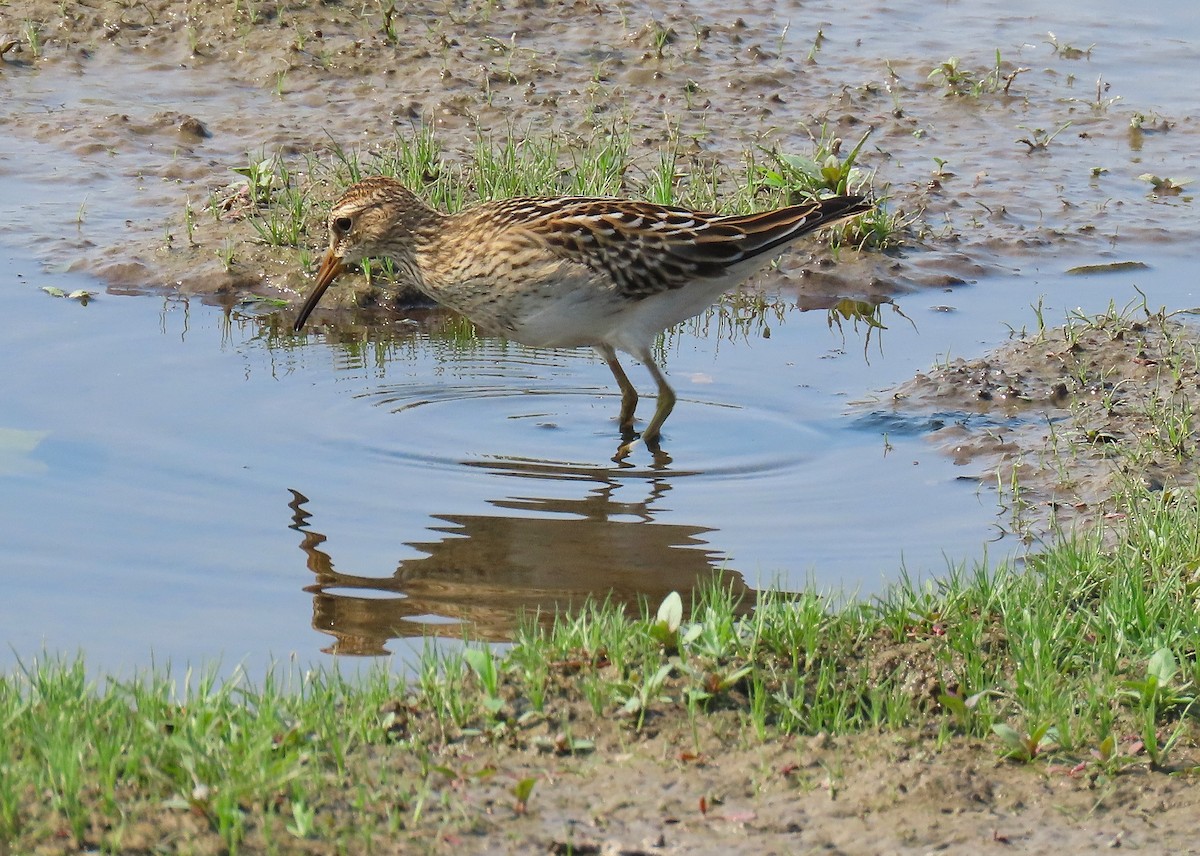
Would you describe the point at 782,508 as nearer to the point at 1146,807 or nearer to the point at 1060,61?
the point at 1146,807

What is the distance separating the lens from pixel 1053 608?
5.37 metres

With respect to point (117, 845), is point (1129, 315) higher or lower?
higher

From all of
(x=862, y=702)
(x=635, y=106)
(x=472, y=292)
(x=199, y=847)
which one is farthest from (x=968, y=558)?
(x=635, y=106)

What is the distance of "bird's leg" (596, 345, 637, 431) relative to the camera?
27.2 feet

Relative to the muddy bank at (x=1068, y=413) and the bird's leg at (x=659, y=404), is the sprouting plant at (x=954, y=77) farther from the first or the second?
the bird's leg at (x=659, y=404)

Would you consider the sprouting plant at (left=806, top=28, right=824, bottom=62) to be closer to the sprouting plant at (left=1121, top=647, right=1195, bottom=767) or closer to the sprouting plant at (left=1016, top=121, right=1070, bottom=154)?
the sprouting plant at (left=1016, top=121, right=1070, bottom=154)

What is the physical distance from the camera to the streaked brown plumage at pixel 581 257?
7.82m

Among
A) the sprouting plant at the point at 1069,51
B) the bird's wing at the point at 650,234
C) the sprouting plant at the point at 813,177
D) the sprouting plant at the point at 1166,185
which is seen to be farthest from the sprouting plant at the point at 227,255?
the sprouting plant at the point at 1069,51

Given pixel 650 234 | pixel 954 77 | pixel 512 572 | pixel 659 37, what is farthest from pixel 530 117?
pixel 512 572

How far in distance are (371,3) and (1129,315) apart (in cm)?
675

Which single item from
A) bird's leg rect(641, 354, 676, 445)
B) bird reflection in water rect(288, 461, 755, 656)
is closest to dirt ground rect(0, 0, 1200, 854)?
bird's leg rect(641, 354, 676, 445)

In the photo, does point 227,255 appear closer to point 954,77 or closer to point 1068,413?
point 1068,413

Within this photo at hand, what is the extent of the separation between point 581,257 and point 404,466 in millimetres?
1283

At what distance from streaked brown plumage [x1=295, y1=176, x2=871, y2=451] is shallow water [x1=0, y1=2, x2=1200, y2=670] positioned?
0.48 metres
